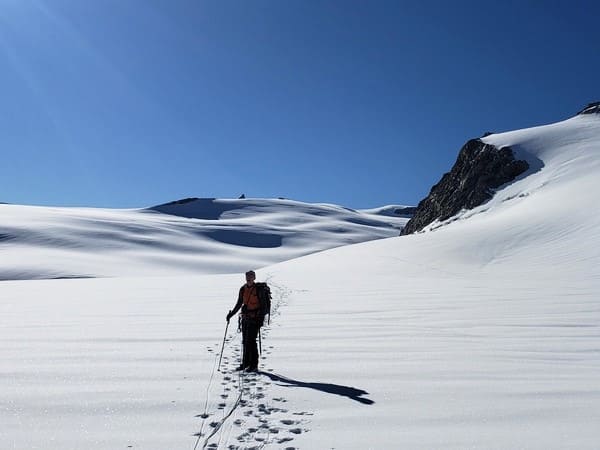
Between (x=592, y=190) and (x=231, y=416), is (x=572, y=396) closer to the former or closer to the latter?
(x=231, y=416)

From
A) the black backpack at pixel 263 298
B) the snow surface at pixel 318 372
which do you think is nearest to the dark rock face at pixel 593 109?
the snow surface at pixel 318 372

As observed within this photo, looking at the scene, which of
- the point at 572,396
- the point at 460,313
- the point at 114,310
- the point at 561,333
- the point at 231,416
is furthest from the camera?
the point at 114,310

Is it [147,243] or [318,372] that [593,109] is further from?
[318,372]

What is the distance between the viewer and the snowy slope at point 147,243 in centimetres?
4288

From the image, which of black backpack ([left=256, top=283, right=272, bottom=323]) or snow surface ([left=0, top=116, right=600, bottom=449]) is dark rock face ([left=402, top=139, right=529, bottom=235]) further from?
black backpack ([left=256, top=283, right=272, bottom=323])

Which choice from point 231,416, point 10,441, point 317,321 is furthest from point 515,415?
point 317,321

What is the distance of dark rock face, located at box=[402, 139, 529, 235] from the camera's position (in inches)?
1877

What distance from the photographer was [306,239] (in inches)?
3489

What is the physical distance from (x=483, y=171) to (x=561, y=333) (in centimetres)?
4651

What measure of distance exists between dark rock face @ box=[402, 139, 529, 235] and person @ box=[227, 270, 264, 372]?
43177 millimetres

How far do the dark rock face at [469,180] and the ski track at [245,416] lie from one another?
4409 centimetres

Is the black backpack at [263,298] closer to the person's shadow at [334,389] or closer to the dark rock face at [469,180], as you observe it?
the person's shadow at [334,389]

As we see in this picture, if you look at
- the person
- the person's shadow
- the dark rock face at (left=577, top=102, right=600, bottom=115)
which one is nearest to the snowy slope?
the person

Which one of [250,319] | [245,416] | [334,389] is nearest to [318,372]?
[334,389]
